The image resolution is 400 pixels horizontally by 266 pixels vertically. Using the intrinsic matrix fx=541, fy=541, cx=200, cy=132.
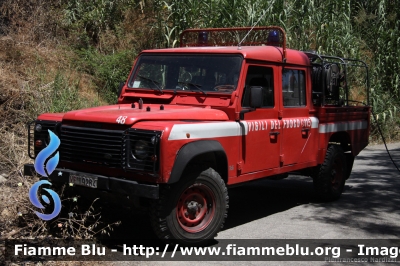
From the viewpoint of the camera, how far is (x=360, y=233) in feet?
21.8

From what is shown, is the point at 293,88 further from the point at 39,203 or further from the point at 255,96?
the point at 39,203

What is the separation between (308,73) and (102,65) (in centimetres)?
615

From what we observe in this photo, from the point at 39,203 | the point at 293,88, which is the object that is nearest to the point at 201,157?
the point at 39,203

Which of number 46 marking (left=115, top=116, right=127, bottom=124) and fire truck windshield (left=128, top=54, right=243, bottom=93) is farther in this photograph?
fire truck windshield (left=128, top=54, right=243, bottom=93)

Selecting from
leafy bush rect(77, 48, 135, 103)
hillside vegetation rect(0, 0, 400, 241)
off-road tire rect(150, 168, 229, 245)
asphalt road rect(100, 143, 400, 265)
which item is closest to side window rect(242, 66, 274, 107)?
off-road tire rect(150, 168, 229, 245)

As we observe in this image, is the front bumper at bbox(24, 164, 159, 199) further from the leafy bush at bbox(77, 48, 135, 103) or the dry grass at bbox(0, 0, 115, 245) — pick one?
the leafy bush at bbox(77, 48, 135, 103)

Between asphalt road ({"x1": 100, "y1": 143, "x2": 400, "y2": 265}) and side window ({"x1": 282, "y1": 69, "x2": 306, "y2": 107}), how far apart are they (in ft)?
5.20

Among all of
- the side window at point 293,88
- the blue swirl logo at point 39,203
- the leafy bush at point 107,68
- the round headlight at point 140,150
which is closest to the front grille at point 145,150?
the round headlight at point 140,150

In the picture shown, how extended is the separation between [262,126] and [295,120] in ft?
2.84

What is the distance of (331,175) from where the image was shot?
27.6 ft

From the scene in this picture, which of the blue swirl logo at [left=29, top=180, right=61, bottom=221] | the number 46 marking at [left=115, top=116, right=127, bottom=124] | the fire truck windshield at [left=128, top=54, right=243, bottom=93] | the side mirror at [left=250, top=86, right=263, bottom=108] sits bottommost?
the blue swirl logo at [left=29, top=180, right=61, bottom=221]

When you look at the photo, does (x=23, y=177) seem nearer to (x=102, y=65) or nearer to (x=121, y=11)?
(x=102, y=65)

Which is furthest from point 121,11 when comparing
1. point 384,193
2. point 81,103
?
point 384,193

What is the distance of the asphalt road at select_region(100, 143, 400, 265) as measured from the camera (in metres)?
6.55
